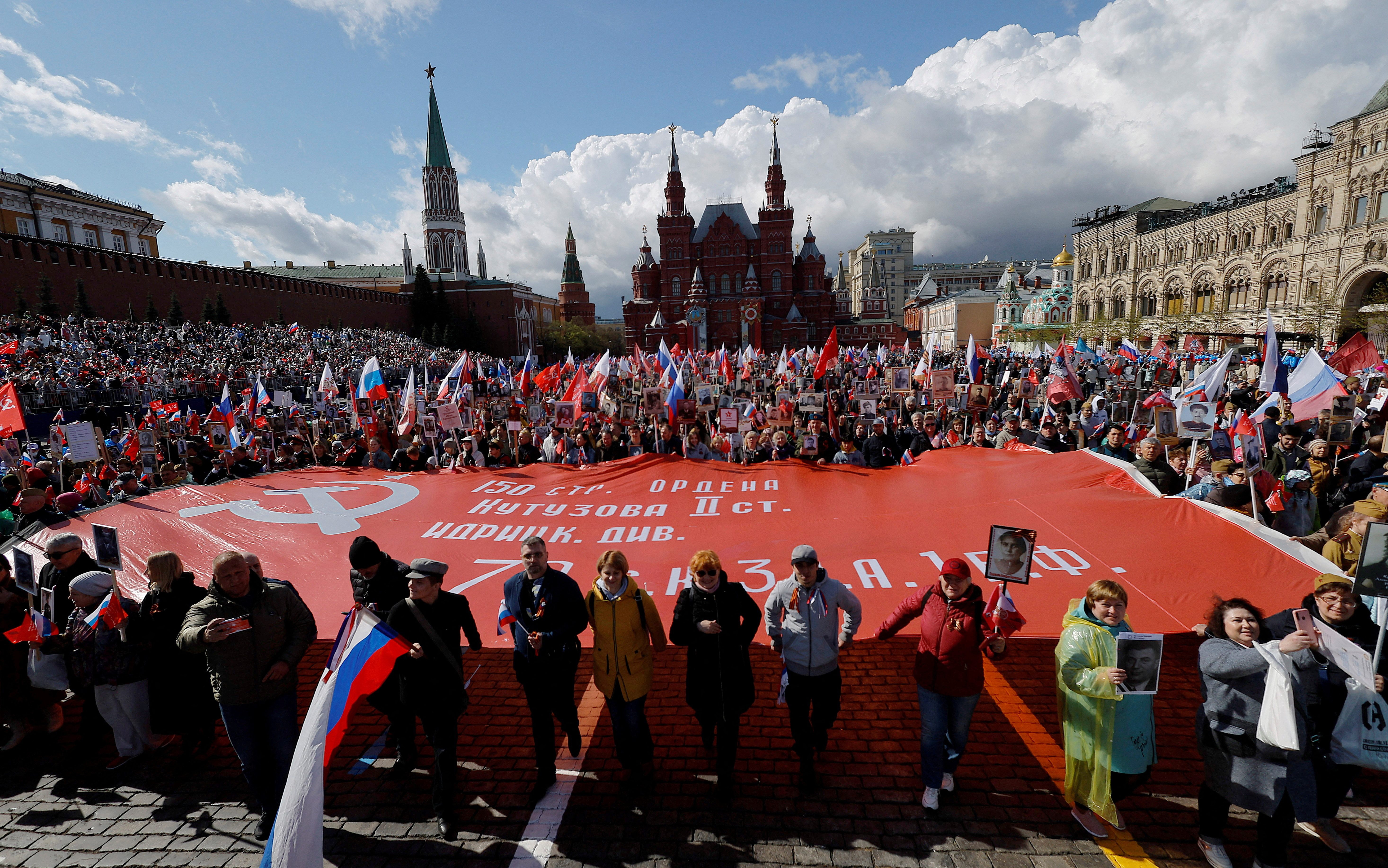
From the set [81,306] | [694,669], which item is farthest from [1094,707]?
[81,306]

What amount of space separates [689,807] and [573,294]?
118 metres

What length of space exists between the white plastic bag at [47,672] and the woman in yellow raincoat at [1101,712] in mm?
7079

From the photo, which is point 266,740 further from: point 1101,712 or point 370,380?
point 370,380

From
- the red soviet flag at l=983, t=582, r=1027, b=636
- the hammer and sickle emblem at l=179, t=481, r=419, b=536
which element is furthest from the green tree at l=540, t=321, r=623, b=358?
the red soviet flag at l=983, t=582, r=1027, b=636

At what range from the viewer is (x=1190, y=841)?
3.61 meters

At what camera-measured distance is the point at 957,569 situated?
3.73 metres

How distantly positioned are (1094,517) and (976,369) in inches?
434

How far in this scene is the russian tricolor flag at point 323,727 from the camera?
2.72m

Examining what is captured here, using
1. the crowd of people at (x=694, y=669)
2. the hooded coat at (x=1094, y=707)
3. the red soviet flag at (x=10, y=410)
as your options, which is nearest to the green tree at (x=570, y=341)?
the red soviet flag at (x=10, y=410)

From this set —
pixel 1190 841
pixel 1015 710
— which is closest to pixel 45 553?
pixel 1015 710

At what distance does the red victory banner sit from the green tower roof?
100840 millimetres

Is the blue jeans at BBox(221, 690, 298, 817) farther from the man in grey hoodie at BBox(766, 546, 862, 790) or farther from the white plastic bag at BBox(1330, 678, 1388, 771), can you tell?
the white plastic bag at BBox(1330, 678, 1388, 771)

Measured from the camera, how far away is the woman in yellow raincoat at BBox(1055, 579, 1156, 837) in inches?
135

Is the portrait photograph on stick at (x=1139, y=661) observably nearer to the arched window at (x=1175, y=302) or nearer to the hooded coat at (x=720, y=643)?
the hooded coat at (x=720, y=643)
